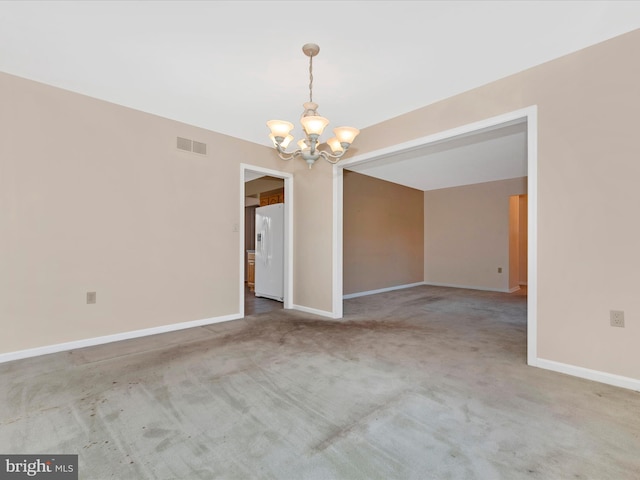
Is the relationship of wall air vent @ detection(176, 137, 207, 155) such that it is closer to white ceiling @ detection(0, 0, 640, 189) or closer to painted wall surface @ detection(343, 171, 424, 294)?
white ceiling @ detection(0, 0, 640, 189)

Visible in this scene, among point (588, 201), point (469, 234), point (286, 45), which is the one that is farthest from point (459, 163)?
point (286, 45)

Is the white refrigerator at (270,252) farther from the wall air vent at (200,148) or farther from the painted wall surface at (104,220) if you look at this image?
the wall air vent at (200,148)

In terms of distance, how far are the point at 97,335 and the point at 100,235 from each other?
3.59 feet

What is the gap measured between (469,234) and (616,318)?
5638 millimetres

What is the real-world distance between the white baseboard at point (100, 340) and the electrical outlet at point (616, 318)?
414cm

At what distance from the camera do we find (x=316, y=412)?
192cm

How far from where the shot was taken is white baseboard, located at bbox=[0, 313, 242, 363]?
2783mm

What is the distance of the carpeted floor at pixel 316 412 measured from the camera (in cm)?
146

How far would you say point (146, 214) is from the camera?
3549mm

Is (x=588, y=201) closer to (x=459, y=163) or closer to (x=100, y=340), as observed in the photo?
(x=459, y=163)

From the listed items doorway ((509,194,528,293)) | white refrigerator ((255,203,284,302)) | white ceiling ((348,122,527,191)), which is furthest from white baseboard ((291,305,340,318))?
doorway ((509,194,528,293))

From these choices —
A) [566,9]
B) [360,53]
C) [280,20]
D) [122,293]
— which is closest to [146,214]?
[122,293]

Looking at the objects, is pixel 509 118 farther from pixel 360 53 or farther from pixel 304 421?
pixel 304 421

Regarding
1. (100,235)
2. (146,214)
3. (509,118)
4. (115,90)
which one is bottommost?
(100,235)
